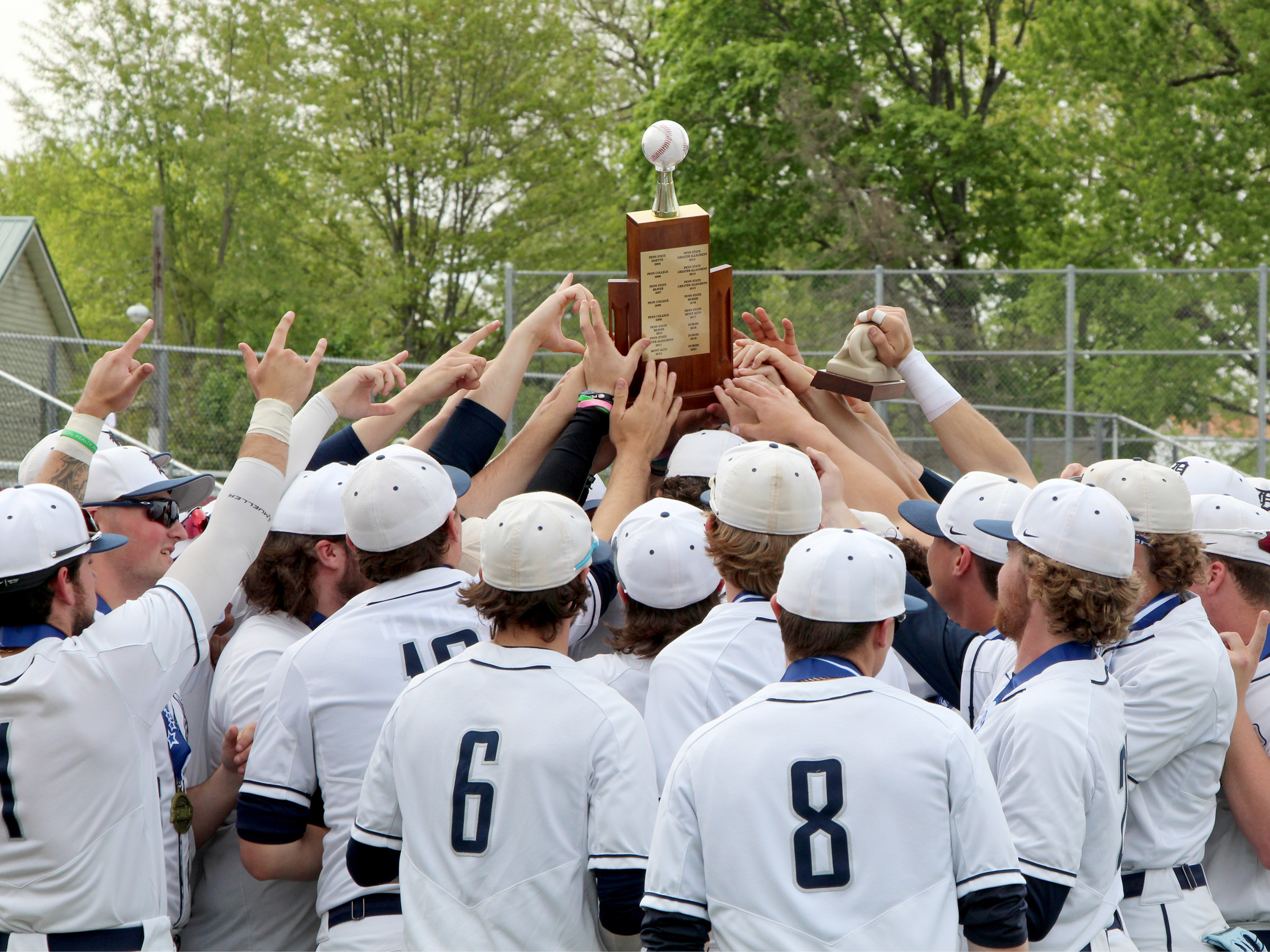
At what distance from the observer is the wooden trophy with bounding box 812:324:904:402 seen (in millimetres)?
4992

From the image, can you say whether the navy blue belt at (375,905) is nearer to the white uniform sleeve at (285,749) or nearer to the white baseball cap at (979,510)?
the white uniform sleeve at (285,749)

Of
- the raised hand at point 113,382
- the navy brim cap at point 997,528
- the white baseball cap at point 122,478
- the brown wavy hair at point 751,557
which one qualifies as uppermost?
the raised hand at point 113,382

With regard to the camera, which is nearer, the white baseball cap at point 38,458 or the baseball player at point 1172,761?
the baseball player at point 1172,761

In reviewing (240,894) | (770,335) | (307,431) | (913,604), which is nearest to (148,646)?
(240,894)

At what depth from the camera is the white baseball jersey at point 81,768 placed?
273cm

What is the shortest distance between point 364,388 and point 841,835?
2930 millimetres

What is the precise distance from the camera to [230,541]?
308 cm

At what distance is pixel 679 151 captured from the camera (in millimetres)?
4656

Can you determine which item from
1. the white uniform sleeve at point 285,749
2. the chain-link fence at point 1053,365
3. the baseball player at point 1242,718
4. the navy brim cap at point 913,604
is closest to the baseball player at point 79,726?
the white uniform sleeve at point 285,749

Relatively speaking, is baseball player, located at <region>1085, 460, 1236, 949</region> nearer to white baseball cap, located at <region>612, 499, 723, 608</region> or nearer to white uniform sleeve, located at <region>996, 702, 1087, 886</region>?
white uniform sleeve, located at <region>996, 702, 1087, 886</region>

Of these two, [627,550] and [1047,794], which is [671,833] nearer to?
[1047,794]

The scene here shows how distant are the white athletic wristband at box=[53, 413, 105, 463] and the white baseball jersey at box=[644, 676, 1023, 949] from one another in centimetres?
229

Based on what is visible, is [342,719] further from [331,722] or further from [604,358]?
[604,358]

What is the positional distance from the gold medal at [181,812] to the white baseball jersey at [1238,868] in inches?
120
